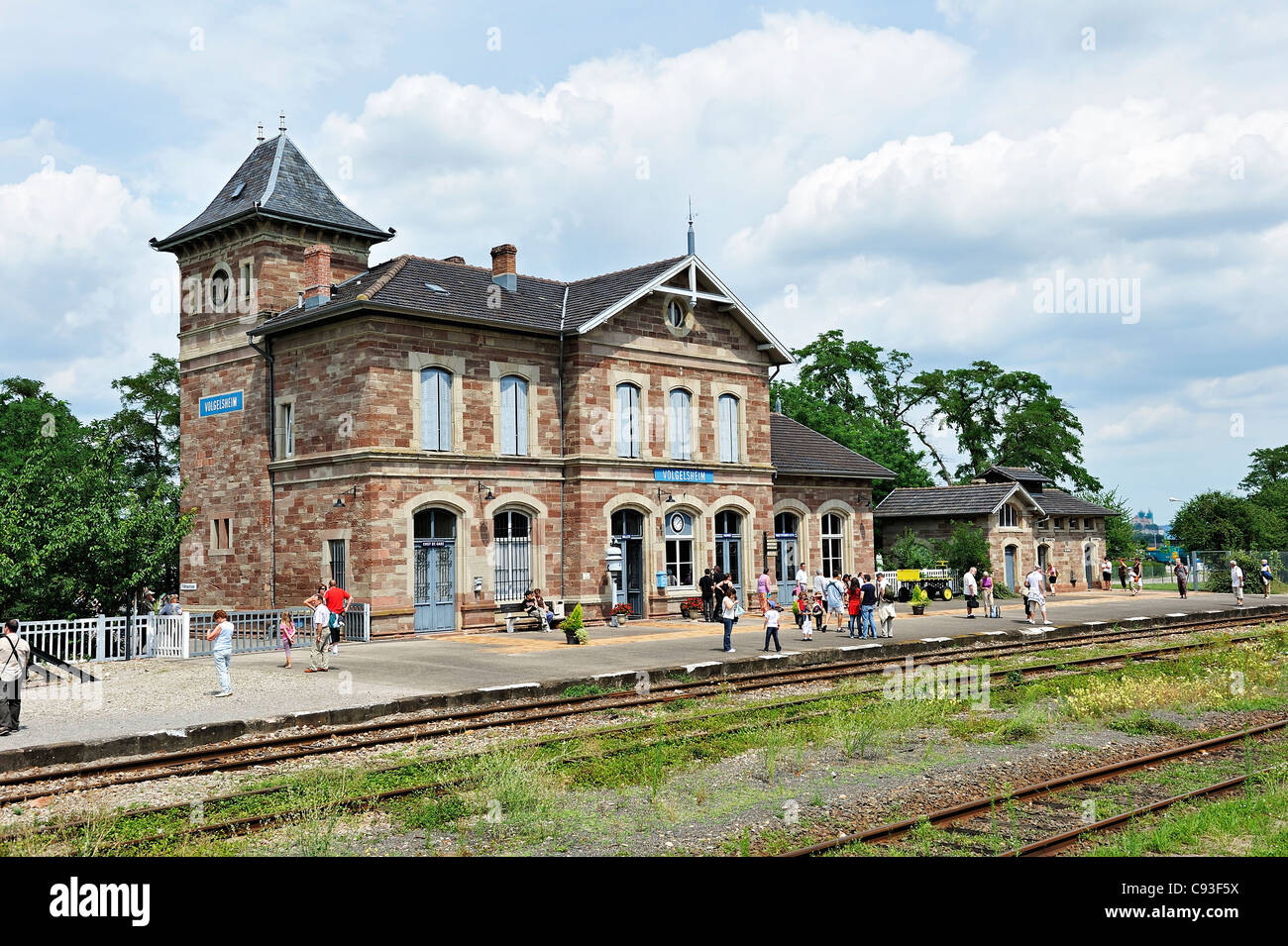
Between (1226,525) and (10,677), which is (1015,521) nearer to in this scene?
(1226,525)

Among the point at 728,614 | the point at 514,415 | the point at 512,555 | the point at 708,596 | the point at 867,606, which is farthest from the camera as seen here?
the point at 708,596

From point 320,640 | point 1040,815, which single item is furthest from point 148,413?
point 1040,815

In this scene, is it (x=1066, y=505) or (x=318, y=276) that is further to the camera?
(x=1066, y=505)

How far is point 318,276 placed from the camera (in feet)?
96.0

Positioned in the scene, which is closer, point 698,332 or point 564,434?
point 564,434

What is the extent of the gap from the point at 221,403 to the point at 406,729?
20065 mm

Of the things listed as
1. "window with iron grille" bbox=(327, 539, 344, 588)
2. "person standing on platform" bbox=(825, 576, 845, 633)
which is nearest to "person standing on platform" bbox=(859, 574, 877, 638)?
"person standing on platform" bbox=(825, 576, 845, 633)

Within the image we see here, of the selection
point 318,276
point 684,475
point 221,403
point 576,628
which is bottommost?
point 576,628

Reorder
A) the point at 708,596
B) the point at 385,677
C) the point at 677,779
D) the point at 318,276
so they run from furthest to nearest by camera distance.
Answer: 1. the point at 708,596
2. the point at 318,276
3. the point at 385,677
4. the point at 677,779

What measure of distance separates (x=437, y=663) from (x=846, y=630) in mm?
11916

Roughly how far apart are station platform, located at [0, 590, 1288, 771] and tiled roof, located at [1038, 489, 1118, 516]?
1707 centimetres
